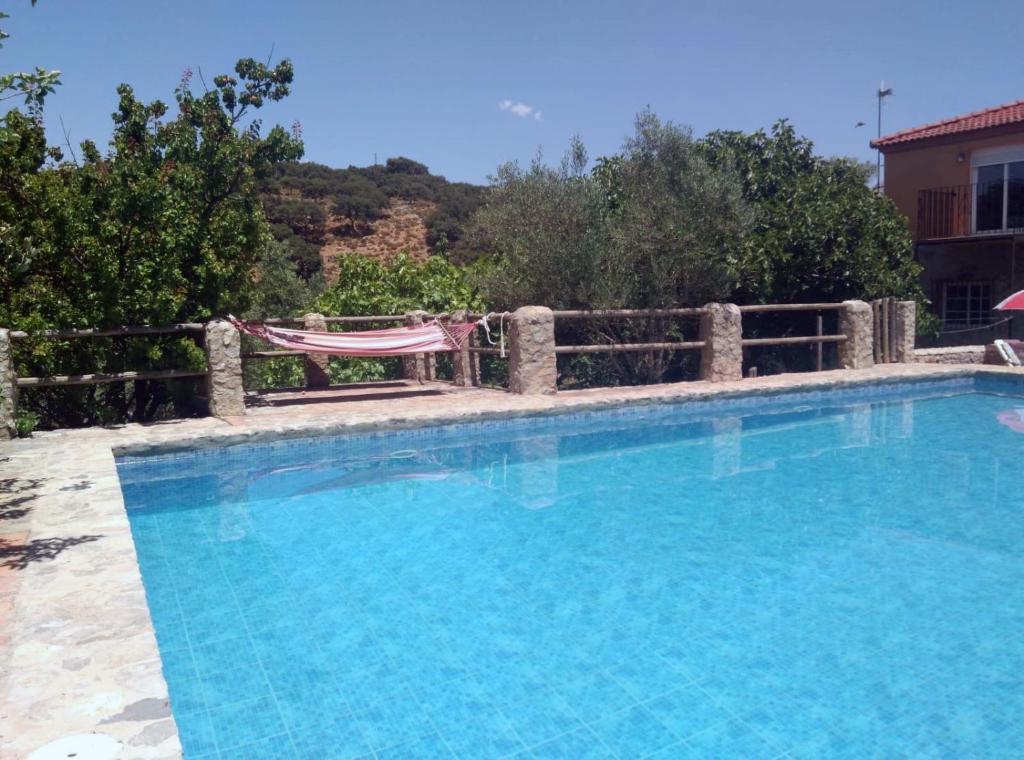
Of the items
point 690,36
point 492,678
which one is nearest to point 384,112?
point 690,36

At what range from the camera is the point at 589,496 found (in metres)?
6.17

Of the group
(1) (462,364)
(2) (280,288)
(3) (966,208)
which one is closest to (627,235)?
(1) (462,364)

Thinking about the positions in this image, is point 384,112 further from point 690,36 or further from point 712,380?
point 712,380

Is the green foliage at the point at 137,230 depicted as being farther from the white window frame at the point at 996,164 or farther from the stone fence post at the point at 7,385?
the white window frame at the point at 996,164

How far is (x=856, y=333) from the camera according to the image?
12211 millimetres

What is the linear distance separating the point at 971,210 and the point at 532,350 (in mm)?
11172

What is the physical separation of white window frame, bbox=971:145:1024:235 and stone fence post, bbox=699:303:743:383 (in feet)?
24.3

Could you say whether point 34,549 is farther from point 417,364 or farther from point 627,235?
point 417,364

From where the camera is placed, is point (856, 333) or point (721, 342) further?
point (856, 333)

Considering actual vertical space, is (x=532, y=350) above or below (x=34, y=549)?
above

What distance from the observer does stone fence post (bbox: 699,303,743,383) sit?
Answer: 35.7 ft

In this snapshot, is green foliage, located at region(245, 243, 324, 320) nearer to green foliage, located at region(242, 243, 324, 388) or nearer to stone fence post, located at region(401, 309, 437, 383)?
green foliage, located at region(242, 243, 324, 388)

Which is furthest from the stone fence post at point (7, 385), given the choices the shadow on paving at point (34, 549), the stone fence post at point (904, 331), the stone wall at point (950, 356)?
the stone wall at point (950, 356)

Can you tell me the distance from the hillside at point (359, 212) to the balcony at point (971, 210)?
57.9 ft
